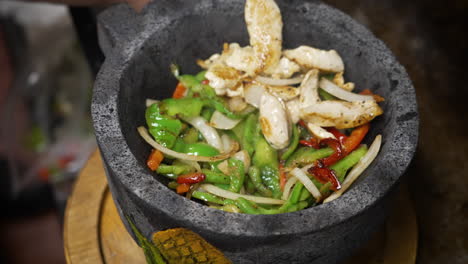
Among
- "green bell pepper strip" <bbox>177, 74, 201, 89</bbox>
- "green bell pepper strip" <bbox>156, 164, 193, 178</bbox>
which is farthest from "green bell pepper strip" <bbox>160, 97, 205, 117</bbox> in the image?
"green bell pepper strip" <bbox>156, 164, 193, 178</bbox>

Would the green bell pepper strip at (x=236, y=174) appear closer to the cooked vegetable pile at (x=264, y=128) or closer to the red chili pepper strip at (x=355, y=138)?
the cooked vegetable pile at (x=264, y=128)

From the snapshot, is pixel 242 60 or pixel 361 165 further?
pixel 242 60

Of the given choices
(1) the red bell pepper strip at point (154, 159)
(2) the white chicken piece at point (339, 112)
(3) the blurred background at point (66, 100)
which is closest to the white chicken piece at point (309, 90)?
(2) the white chicken piece at point (339, 112)

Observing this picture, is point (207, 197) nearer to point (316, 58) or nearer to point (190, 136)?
point (190, 136)

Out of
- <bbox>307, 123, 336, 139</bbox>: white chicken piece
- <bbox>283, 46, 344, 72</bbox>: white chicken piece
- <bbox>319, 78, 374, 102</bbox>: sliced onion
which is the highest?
<bbox>283, 46, 344, 72</bbox>: white chicken piece

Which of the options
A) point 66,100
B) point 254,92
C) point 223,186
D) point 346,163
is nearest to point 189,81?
point 254,92

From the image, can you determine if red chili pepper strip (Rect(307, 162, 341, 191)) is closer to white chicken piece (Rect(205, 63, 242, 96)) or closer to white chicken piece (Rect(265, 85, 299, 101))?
white chicken piece (Rect(265, 85, 299, 101))
